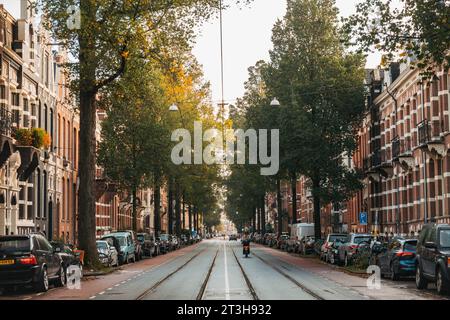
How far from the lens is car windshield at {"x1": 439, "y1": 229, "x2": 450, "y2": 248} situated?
22225 mm

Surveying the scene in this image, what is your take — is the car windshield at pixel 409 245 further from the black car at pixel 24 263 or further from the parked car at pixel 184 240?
the parked car at pixel 184 240

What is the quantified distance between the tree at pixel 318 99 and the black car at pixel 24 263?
28.4 metres

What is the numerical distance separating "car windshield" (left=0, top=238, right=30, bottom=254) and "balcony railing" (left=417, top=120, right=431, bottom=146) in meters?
25.9

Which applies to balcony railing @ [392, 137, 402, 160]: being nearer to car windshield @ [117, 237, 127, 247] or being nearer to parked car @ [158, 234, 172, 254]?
car windshield @ [117, 237, 127, 247]

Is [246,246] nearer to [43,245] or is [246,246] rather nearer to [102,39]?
[102,39]

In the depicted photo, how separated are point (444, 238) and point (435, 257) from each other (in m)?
0.68

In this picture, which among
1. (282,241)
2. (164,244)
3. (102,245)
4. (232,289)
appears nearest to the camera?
(232,289)

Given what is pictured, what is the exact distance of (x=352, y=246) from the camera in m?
37.4

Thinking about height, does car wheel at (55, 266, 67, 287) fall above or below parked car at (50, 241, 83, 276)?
below

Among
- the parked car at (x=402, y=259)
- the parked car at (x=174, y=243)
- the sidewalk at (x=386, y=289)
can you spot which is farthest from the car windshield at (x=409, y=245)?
the parked car at (x=174, y=243)

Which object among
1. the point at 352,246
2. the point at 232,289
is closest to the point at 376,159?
the point at 352,246

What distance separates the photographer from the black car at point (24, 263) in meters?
22.2

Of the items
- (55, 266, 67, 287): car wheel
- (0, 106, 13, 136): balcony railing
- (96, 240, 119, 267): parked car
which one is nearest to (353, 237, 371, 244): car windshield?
(96, 240, 119, 267): parked car
